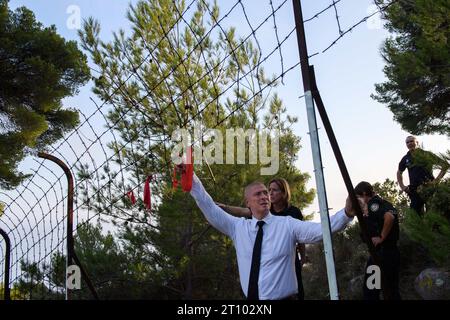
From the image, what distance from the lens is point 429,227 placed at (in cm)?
474

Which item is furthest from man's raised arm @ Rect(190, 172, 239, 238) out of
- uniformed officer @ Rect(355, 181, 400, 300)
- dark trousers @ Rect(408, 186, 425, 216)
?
dark trousers @ Rect(408, 186, 425, 216)

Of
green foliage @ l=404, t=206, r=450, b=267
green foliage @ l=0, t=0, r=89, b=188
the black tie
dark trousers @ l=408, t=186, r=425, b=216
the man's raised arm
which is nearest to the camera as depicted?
the black tie

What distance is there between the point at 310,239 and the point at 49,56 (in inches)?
256

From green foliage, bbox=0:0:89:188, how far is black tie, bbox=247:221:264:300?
580 cm

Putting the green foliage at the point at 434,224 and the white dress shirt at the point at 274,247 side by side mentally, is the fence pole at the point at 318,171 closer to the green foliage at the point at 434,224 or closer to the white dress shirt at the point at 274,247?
the white dress shirt at the point at 274,247

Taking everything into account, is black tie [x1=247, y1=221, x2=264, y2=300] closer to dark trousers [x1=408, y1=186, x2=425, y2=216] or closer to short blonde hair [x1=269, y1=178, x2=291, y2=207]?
short blonde hair [x1=269, y1=178, x2=291, y2=207]

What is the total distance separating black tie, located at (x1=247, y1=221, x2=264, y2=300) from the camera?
2.52 m

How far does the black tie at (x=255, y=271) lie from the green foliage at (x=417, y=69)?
3857 millimetres

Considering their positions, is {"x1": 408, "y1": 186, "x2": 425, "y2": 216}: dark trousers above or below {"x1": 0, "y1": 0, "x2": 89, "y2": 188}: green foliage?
below

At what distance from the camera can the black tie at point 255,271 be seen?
2.52 m

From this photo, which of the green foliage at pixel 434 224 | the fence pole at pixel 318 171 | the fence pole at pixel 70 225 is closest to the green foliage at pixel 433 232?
the green foliage at pixel 434 224

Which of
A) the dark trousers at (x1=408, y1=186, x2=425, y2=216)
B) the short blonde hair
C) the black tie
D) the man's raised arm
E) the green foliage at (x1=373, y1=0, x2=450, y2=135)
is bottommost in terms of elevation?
the black tie

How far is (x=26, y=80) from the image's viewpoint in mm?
7859

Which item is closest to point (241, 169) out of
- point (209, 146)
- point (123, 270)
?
point (209, 146)
